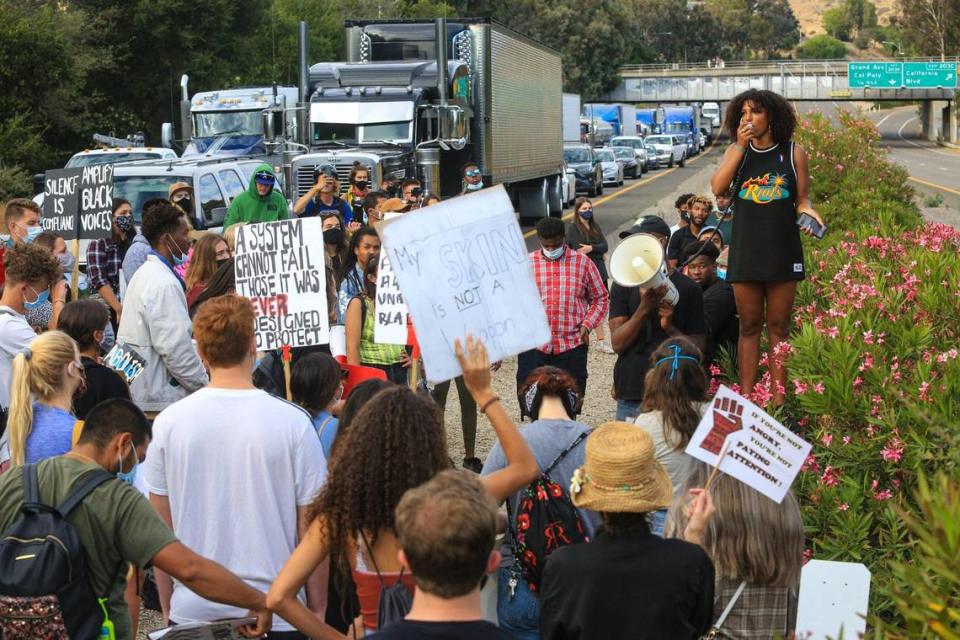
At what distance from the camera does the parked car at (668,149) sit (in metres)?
61.4

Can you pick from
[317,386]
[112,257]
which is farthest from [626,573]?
[112,257]

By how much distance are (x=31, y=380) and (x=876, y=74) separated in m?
88.5

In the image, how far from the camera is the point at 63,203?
34.2 feet

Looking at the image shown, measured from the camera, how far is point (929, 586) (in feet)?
8.66

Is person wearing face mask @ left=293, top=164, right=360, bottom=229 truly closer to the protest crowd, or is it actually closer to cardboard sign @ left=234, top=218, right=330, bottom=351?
cardboard sign @ left=234, top=218, right=330, bottom=351

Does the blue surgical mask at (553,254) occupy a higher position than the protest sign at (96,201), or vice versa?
the protest sign at (96,201)

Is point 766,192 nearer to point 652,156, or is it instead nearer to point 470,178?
point 470,178

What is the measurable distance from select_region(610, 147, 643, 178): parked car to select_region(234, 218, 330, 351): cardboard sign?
45.5m

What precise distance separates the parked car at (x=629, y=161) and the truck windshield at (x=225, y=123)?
87.3 feet

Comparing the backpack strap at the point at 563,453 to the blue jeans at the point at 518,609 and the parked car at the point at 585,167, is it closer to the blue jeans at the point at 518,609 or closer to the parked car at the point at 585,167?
the blue jeans at the point at 518,609

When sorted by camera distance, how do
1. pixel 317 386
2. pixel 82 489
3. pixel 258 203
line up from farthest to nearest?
pixel 258 203 < pixel 317 386 < pixel 82 489

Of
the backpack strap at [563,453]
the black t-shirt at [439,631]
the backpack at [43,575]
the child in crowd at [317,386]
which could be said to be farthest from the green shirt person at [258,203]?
the black t-shirt at [439,631]

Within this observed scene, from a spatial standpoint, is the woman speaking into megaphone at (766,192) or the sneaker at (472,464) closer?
the woman speaking into megaphone at (766,192)

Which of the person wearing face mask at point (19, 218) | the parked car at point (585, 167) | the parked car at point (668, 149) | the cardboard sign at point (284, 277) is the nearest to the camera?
the cardboard sign at point (284, 277)
